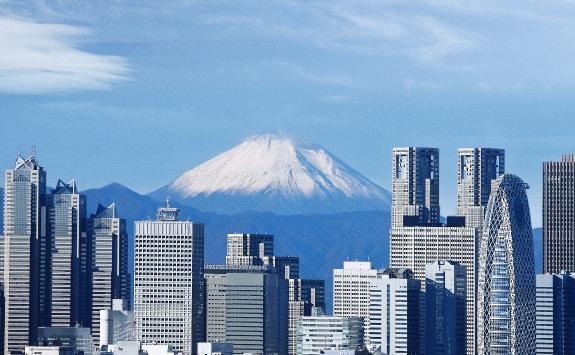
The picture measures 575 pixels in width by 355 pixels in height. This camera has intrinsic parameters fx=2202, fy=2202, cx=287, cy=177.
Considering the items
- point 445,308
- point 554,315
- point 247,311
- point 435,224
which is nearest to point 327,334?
point 247,311

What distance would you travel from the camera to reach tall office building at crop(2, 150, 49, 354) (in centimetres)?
16788

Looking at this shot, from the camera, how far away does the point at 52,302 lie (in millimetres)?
171250

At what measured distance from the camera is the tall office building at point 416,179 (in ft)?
609

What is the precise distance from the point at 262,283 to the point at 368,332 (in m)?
11.1

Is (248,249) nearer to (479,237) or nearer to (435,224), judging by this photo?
(435,224)

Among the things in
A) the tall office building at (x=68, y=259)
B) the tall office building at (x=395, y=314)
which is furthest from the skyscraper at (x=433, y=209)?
the tall office building at (x=68, y=259)

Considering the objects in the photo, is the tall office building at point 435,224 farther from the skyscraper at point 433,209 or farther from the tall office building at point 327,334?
the tall office building at point 327,334

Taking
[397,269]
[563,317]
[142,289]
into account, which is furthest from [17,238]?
[563,317]

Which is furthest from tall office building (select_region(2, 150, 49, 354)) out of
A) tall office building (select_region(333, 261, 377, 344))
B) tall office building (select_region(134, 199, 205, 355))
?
tall office building (select_region(333, 261, 377, 344))

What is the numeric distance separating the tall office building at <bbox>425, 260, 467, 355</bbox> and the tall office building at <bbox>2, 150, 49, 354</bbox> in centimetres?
3059

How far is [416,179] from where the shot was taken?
186750 millimetres

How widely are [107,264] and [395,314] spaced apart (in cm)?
3163

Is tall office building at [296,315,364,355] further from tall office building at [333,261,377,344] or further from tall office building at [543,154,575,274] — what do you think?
tall office building at [543,154,575,274]

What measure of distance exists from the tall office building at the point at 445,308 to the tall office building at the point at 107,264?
25.0 m
